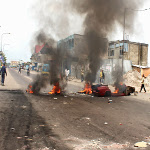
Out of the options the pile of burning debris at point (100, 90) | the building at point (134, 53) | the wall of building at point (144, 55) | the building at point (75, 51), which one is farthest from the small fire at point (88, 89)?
the wall of building at point (144, 55)

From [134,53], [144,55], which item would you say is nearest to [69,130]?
[134,53]

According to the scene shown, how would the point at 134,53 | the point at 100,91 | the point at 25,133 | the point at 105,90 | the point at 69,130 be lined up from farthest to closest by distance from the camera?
1. the point at 134,53
2. the point at 105,90
3. the point at 100,91
4. the point at 69,130
5. the point at 25,133

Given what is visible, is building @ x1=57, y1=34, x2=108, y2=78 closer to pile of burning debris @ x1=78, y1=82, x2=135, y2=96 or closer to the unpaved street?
pile of burning debris @ x1=78, y1=82, x2=135, y2=96

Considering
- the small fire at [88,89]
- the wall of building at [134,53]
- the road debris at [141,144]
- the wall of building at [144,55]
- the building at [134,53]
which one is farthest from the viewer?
the wall of building at [144,55]

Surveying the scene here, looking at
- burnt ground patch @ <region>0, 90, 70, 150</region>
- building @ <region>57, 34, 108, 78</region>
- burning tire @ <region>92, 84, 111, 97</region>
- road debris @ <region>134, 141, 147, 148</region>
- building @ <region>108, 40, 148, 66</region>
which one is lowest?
road debris @ <region>134, 141, 147, 148</region>

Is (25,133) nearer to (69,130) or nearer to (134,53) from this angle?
(69,130)

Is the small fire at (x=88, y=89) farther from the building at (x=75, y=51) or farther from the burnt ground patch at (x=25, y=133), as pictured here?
the burnt ground patch at (x=25, y=133)

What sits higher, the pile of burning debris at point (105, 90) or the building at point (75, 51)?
the building at point (75, 51)

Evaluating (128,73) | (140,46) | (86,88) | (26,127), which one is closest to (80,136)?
(26,127)

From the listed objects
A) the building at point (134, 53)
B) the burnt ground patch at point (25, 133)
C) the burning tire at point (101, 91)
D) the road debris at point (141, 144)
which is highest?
the building at point (134, 53)

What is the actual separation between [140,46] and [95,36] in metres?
24.1

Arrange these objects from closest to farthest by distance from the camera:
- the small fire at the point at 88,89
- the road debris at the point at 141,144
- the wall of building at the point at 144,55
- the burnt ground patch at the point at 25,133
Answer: the burnt ground patch at the point at 25,133, the road debris at the point at 141,144, the small fire at the point at 88,89, the wall of building at the point at 144,55

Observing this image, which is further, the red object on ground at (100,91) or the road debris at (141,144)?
the red object on ground at (100,91)

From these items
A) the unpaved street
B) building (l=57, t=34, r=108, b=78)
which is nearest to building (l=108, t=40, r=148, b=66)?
building (l=57, t=34, r=108, b=78)
